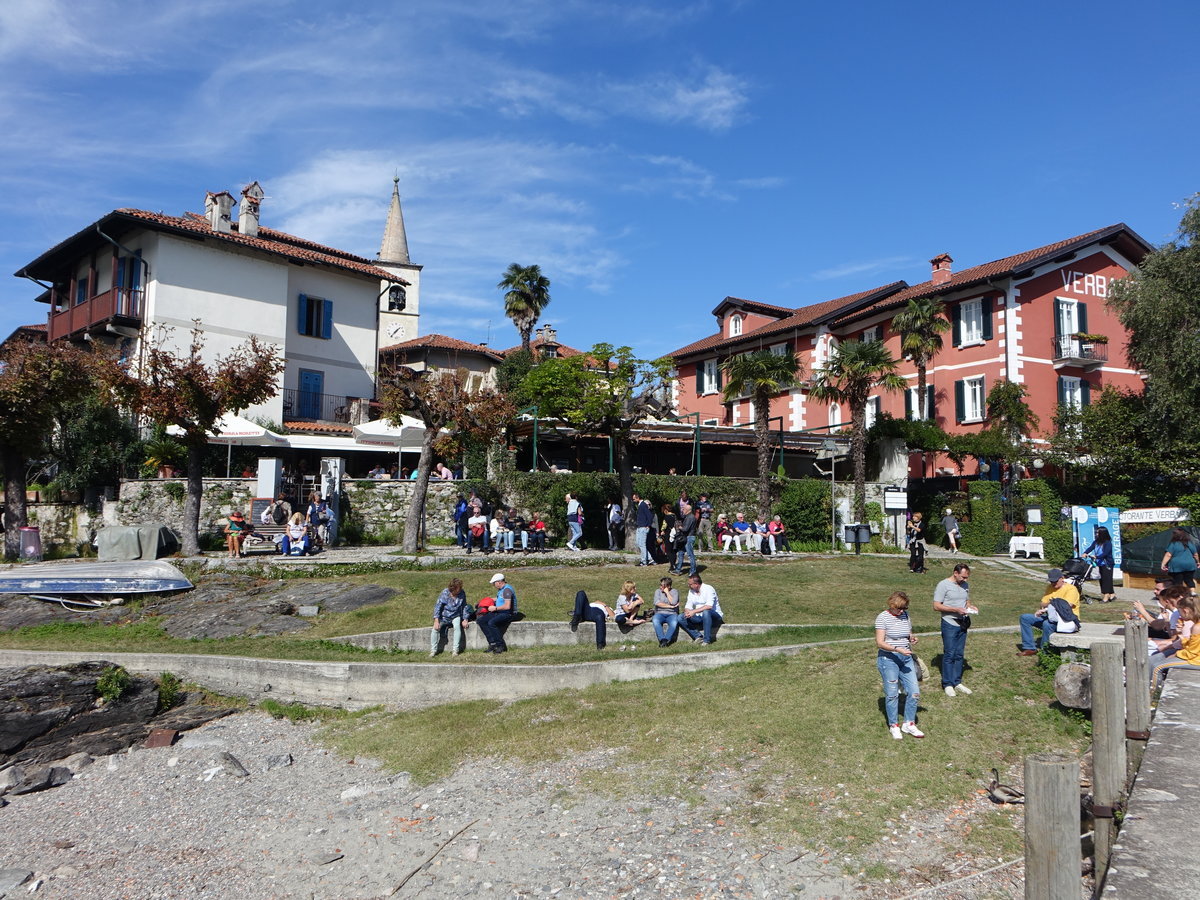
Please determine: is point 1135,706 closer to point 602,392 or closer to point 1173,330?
point 602,392

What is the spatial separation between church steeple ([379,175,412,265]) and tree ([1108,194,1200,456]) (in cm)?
4561

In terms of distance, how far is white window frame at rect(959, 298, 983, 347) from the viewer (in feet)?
115

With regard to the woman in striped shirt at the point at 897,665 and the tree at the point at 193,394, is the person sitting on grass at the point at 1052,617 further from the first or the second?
the tree at the point at 193,394

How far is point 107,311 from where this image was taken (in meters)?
30.7

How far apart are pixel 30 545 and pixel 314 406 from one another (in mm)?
12878

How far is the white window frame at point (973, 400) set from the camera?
1353 inches

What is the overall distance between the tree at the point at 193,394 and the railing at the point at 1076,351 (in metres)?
28.7

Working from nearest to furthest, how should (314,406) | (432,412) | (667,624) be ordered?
(667,624), (432,412), (314,406)

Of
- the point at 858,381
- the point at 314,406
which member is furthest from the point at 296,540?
the point at 858,381

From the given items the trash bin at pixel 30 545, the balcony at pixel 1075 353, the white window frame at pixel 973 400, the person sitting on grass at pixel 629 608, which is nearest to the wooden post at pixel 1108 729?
the person sitting on grass at pixel 629 608

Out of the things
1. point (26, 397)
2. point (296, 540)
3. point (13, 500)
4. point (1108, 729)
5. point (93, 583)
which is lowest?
point (93, 583)

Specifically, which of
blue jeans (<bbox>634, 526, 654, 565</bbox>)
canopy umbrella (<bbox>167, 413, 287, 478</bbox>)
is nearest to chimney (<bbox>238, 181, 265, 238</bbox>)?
canopy umbrella (<bbox>167, 413, 287, 478</bbox>)

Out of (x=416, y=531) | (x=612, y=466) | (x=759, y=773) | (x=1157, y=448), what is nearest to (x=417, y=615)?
(x=416, y=531)

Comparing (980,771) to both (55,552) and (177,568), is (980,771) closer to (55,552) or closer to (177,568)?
(177,568)
